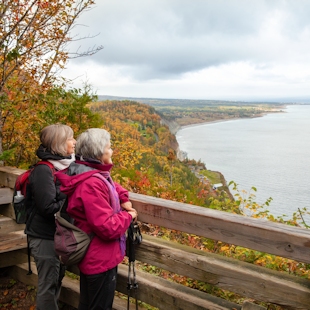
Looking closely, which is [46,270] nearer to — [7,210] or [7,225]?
[7,225]

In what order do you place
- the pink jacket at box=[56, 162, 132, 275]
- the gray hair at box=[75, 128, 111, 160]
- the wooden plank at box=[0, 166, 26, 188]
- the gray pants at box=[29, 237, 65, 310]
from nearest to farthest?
the pink jacket at box=[56, 162, 132, 275] < the gray hair at box=[75, 128, 111, 160] < the gray pants at box=[29, 237, 65, 310] < the wooden plank at box=[0, 166, 26, 188]

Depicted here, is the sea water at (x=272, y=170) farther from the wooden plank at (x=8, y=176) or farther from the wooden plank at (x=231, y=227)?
the wooden plank at (x=8, y=176)

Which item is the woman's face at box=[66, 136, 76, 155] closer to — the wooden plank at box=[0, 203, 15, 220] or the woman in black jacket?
the woman in black jacket

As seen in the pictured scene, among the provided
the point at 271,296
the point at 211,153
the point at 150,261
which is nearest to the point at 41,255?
the point at 150,261

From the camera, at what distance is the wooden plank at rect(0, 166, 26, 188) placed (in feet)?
13.4

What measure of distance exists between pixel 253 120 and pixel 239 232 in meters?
116

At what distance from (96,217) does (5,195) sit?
2406 millimetres

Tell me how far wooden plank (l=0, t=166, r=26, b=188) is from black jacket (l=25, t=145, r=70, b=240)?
1.38 m

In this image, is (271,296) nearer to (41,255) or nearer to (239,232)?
(239,232)

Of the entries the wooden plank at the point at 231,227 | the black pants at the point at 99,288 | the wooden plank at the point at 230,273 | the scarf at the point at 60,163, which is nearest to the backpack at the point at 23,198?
the scarf at the point at 60,163

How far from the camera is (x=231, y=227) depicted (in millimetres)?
2352

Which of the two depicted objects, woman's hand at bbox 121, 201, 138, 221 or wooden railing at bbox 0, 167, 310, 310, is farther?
woman's hand at bbox 121, 201, 138, 221

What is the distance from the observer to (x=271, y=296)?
88.8 inches

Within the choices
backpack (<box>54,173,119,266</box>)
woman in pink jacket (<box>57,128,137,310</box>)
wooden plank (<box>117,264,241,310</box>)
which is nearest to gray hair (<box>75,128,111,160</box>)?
woman in pink jacket (<box>57,128,137,310</box>)
